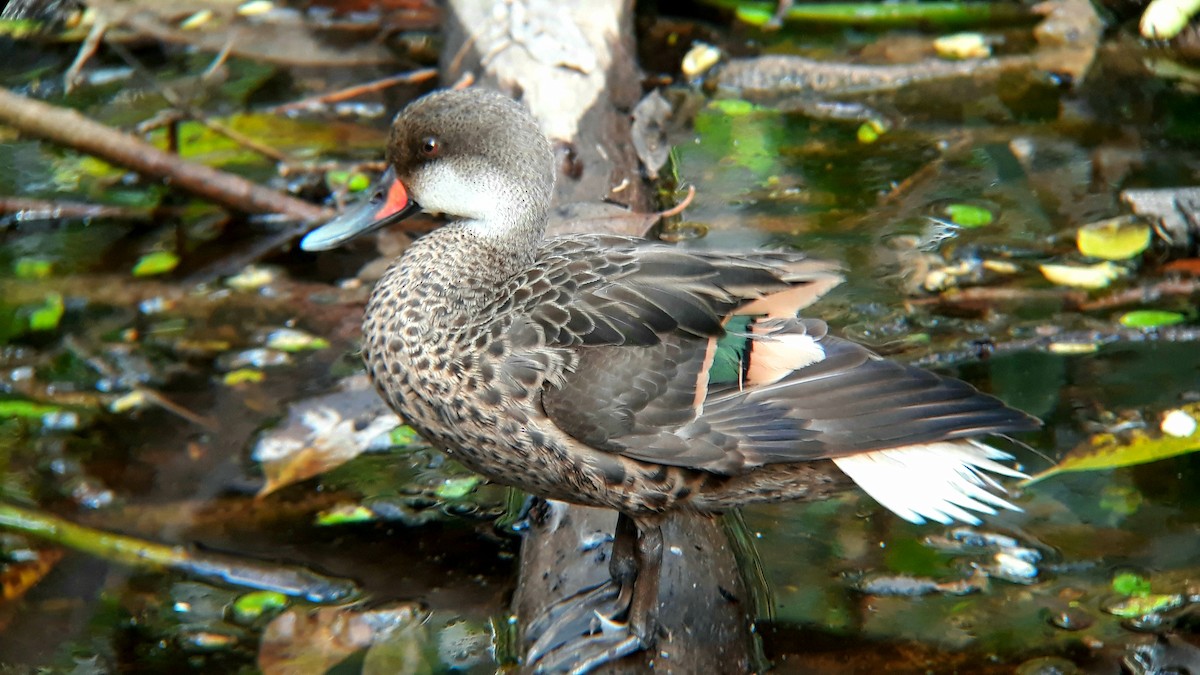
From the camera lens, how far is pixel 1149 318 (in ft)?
13.8

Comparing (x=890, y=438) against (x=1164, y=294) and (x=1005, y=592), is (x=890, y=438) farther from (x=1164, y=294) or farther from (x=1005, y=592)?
(x=1164, y=294)

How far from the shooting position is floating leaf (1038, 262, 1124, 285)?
4.41m

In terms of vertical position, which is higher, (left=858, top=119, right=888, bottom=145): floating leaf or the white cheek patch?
the white cheek patch

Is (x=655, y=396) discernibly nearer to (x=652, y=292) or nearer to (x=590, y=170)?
(x=652, y=292)

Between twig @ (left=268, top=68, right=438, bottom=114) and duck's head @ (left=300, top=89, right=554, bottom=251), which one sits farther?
twig @ (left=268, top=68, right=438, bottom=114)

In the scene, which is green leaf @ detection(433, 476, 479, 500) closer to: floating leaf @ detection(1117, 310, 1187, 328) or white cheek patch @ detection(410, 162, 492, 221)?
white cheek patch @ detection(410, 162, 492, 221)

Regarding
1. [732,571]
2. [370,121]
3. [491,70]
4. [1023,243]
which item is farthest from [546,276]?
[370,121]

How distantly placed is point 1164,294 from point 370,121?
11.5 feet

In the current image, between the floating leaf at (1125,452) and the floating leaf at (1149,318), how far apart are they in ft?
1.96

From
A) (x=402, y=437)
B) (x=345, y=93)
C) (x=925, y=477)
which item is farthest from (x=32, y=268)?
(x=925, y=477)

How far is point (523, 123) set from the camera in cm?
320

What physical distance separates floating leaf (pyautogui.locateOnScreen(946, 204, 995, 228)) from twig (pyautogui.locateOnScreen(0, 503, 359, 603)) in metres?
2.75

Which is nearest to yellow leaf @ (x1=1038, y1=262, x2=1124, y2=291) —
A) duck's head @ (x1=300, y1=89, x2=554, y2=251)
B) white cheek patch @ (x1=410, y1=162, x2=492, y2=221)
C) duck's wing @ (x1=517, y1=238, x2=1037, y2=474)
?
duck's wing @ (x1=517, y1=238, x2=1037, y2=474)

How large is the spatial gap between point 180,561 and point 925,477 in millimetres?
2020
